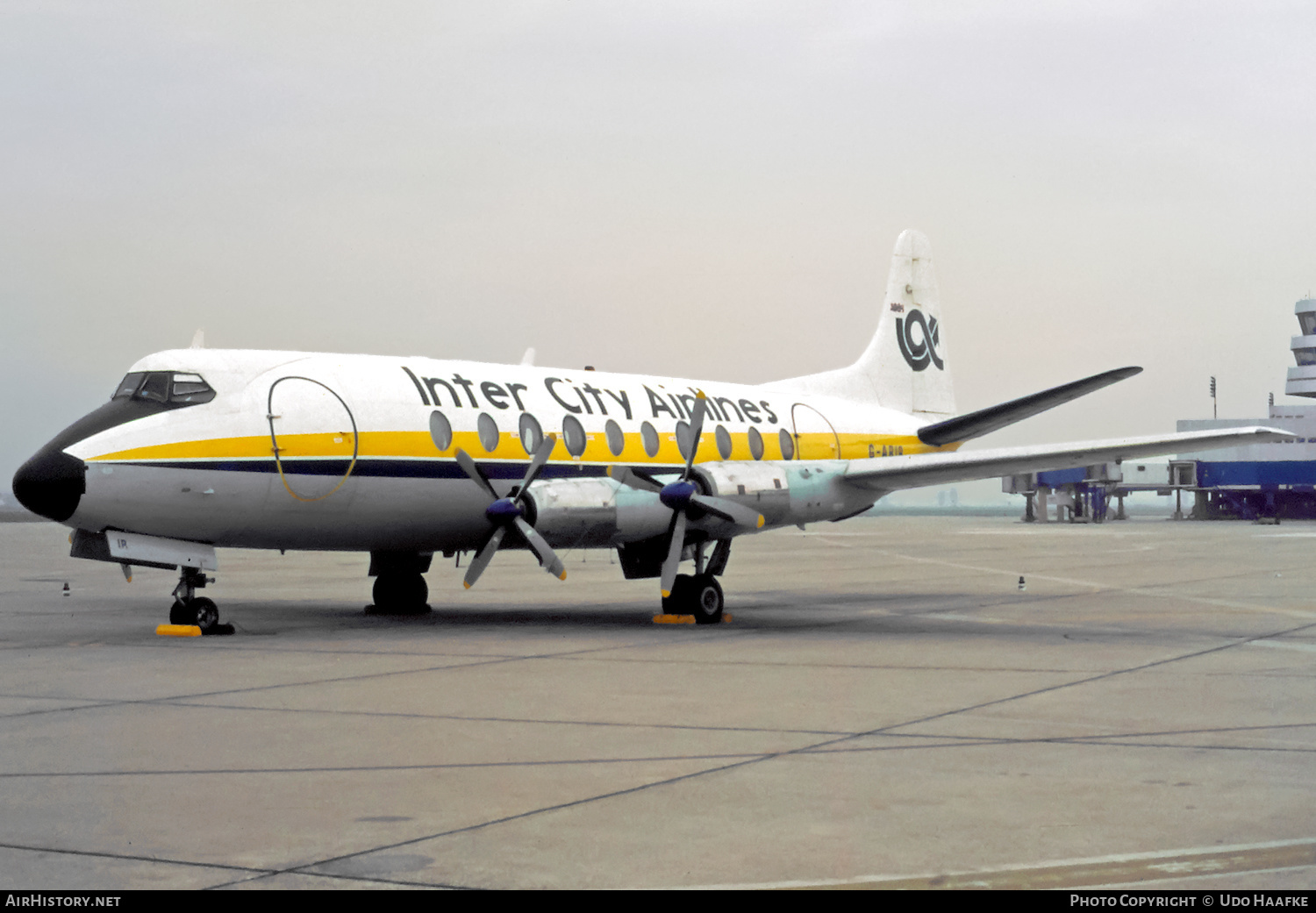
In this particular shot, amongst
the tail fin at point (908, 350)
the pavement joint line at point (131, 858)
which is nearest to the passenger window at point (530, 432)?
the tail fin at point (908, 350)

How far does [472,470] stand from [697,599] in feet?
12.9

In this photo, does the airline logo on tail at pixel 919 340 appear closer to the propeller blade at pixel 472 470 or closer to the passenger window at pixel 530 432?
the passenger window at pixel 530 432

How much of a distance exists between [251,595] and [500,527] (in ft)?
32.1

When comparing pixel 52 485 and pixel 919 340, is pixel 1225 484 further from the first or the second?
pixel 52 485

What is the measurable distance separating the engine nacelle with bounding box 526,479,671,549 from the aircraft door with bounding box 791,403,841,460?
5863 millimetres

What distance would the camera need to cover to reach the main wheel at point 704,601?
66.4 ft

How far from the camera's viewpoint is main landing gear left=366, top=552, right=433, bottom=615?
875 inches

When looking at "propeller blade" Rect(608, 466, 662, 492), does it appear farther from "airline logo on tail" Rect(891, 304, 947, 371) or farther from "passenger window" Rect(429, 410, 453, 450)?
"airline logo on tail" Rect(891, 304, 947, 371)

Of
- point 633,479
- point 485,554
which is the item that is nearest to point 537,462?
point 633,479

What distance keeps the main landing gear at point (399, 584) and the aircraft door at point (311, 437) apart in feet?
12.4

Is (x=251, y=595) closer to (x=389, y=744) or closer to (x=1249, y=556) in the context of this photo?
(x=389, y=744)

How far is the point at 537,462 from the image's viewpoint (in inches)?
781

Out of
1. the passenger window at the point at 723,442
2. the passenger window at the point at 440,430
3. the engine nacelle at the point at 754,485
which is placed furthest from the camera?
the passenger window at the point at 723,442

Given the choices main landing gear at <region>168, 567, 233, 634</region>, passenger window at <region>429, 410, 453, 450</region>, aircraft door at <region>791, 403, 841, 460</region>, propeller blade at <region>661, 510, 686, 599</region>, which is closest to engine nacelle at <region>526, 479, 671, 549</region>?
propeller blade at <region>661, 510, 686, 599</region>
